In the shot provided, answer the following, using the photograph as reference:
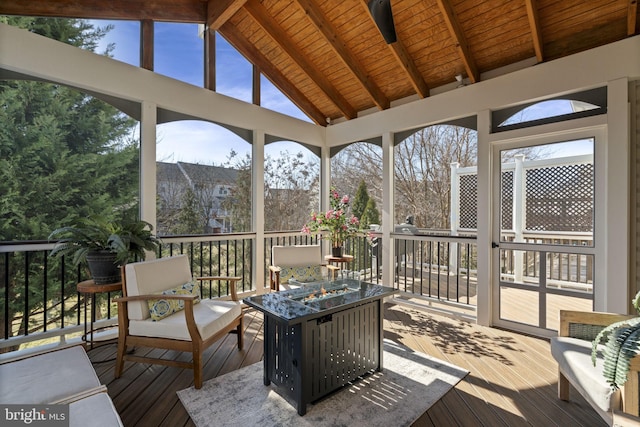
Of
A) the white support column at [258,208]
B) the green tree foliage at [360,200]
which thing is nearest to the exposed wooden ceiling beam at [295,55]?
the white support column at [258,208]

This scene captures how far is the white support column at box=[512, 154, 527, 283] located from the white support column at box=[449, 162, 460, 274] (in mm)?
861

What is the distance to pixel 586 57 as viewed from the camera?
3010 millimetres

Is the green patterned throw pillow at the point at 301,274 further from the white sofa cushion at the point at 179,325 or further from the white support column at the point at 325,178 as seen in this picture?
the white support column at the point at 325,178

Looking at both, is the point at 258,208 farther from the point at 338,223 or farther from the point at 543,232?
the point at 543,232

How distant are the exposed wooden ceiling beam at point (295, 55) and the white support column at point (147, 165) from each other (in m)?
1.77

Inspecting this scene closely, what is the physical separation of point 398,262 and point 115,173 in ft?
14.0

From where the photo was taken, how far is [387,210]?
473 cm

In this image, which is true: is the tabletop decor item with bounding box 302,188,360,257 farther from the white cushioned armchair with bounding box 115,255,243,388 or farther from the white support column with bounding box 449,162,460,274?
the white cushioned armchair with bounding box 115,255,243,388

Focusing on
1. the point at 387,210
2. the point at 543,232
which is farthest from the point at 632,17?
the point at 387,210

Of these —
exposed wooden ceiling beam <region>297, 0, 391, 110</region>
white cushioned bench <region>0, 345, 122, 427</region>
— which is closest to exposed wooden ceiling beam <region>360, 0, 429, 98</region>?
exposed wooden ceiling beam <region>297, 0, 391, 110</region>

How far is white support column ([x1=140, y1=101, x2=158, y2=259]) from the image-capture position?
135 inches

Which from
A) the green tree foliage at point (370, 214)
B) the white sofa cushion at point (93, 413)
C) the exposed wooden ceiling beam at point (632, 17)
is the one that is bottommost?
the white sofa cushion at point (93, 413)

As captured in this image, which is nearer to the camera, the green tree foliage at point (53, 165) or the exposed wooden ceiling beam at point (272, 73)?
the green tree foliage at point (53, 165)

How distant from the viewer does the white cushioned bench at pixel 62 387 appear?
1.29m
